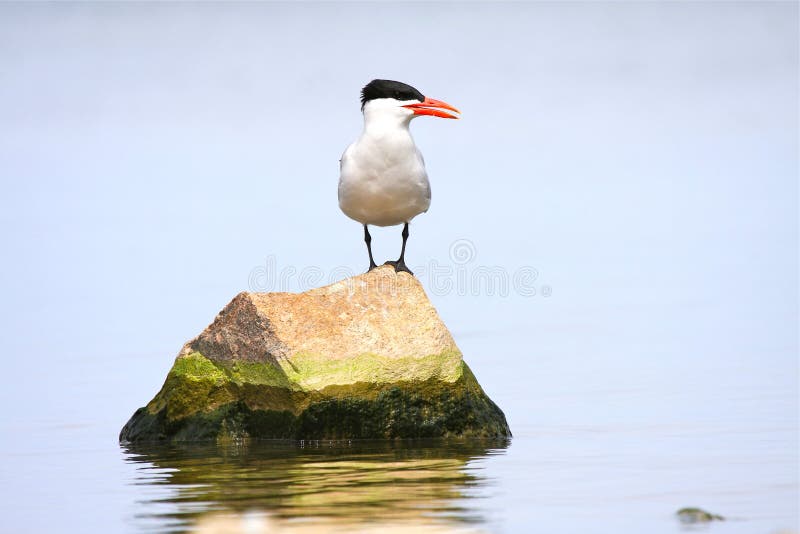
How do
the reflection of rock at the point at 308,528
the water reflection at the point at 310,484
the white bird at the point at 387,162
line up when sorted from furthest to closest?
1. the white bird at the point at 387,162
2. the water reflection at the point at 310,484
3. the reflection of rock at the point at 308,528

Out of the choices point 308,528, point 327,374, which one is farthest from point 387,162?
point 308,528

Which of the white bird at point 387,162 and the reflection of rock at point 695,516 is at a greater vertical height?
the white bird at point 387,162

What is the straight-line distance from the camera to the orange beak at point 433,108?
11938mm

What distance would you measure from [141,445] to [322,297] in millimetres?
2205

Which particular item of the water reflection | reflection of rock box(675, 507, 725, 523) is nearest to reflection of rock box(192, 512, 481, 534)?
the water reflection

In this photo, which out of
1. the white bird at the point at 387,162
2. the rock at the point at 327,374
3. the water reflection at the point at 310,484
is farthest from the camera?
the white bird at the point at 387,162

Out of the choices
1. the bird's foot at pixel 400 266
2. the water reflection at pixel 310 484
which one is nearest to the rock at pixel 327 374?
the water reflection at pixel 310 484

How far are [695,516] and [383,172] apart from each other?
17.0 feet

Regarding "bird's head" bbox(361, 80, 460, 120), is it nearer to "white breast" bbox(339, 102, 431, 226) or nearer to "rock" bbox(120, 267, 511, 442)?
"white breast" bbox(339, 102, 431, 226)

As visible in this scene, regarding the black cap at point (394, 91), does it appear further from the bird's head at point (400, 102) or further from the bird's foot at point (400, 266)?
the bird's foot at point (400, 266)

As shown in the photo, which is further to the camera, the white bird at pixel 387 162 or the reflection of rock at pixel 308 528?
the white bird at pixel 387 162

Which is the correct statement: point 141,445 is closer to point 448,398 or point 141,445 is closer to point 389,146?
point 448,398

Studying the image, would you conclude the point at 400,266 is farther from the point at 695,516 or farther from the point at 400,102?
the point at 695,516

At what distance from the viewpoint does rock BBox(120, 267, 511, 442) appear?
35.2 ft
